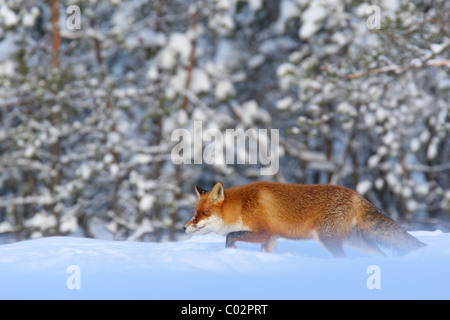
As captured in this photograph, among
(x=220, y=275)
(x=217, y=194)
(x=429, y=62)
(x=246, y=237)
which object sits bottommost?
(x=220, y=275)

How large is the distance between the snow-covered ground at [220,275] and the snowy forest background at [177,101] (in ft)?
25.9

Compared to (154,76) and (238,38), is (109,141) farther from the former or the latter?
(238,38)

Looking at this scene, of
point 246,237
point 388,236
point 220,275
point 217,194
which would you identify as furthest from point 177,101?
point 220,275

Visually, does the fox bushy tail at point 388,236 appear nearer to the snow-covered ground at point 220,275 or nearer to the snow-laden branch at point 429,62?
the snow-covered ground at point 220,275

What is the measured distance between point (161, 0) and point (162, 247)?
38.7ft

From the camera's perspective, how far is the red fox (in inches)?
168

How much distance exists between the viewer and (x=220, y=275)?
3719 mm

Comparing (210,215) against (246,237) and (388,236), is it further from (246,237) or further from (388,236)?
(388,236)

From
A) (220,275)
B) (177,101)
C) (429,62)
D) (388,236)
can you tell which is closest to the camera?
(220,275)

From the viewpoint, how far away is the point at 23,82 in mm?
14141

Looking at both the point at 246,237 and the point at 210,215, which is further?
the point at 210,215

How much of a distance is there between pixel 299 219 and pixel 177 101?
1032cm

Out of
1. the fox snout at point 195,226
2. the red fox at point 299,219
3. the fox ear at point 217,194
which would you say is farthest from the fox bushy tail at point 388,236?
the fox snout at point 195,226

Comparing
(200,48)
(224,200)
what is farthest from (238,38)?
Result: (224,200)
